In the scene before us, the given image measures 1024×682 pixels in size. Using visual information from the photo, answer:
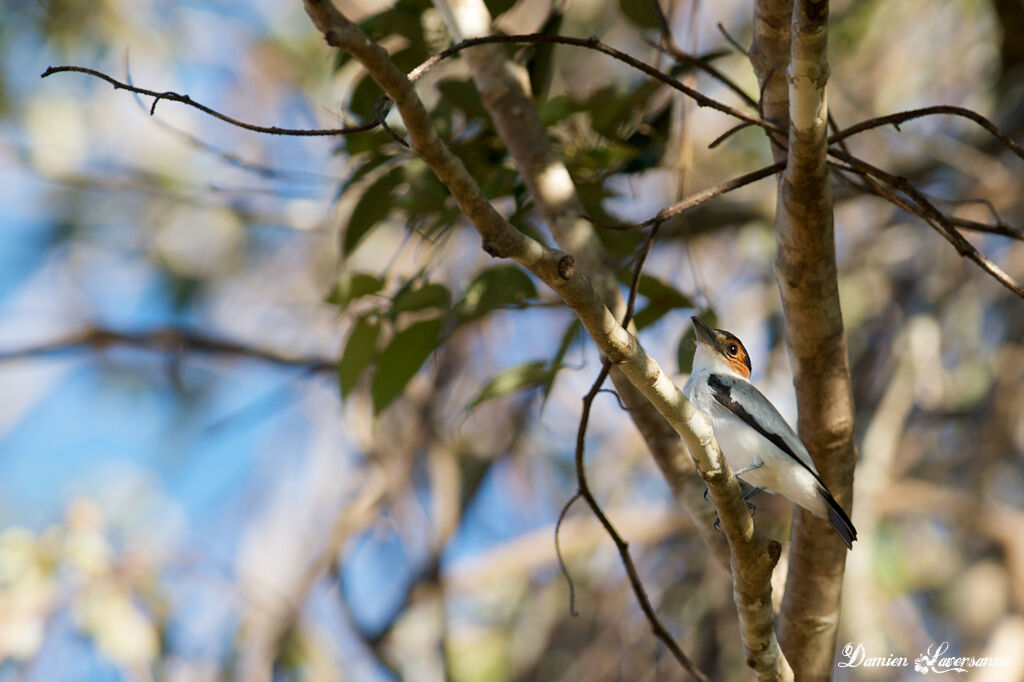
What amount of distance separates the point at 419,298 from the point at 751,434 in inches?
37.3

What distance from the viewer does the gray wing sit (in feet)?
7.23

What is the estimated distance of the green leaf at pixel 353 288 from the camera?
258 cm

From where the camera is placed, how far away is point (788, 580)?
2.21 metres

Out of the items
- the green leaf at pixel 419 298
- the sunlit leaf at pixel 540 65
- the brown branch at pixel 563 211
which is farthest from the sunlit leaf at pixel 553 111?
the green leaf at pixel 419 298

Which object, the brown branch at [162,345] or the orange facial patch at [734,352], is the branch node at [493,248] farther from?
the brown branch at [162,345]

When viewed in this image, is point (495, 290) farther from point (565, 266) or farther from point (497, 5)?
point (565, 266)

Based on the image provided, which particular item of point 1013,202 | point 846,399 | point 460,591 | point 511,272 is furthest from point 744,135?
point 846,399

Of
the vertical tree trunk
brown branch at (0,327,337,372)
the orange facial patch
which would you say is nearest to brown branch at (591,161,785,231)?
the vertical tree trunk

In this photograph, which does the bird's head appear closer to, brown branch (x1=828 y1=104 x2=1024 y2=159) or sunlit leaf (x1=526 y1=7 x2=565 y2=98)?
sunlit leaf (x1=526 y1=7 x2=565 y2=98)

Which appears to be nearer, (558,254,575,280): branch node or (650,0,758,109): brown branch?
(558,254,575,280): branch node

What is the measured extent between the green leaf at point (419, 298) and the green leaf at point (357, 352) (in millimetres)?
120

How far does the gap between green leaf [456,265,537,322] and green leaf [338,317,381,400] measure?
256mm

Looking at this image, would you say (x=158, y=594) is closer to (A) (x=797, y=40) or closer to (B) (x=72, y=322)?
(B) (x=72, y=322)

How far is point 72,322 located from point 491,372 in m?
2.45
